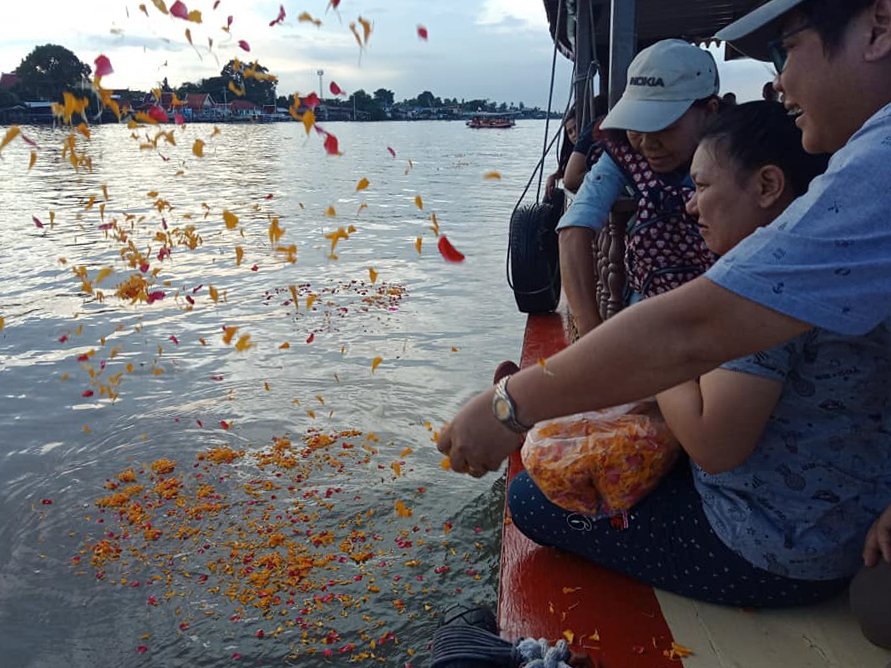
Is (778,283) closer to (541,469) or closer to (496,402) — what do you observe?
(496,402)

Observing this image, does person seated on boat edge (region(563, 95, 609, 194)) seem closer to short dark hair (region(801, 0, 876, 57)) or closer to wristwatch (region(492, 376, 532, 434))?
short dark hair (region(801, 0, 876, 57))

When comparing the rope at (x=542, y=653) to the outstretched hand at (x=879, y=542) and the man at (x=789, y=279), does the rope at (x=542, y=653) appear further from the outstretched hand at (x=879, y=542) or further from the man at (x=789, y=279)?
the outstretched hand at (x=879, y=542)

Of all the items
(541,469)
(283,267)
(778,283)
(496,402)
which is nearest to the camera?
(778,283)

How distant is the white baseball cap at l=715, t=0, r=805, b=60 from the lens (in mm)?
1479

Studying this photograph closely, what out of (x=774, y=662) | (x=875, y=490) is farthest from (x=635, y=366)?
(x=774, y=662)

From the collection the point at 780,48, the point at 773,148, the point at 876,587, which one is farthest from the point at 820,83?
the point at 876,587

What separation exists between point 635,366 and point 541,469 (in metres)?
0.91

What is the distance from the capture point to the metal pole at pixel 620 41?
13.4 feet

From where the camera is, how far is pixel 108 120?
9306 cm

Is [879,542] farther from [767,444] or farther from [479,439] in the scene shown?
[479,439]

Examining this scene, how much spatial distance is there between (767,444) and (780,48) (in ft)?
3.13

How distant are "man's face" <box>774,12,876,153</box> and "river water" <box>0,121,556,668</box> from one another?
2899mm

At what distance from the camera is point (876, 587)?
1.86 m

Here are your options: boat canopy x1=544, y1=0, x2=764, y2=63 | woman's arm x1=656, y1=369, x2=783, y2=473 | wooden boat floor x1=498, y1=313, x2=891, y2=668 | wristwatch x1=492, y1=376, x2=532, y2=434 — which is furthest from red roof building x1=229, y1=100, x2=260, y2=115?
wristwatch x1=492, y1=376, x2=532, y2=434
